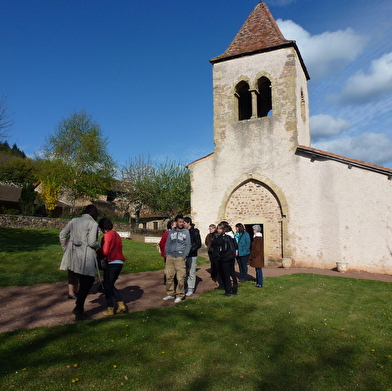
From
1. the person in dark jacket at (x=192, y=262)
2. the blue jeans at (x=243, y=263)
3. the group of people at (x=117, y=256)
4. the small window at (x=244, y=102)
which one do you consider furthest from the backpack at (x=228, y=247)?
the small window at (x=244, y=102)

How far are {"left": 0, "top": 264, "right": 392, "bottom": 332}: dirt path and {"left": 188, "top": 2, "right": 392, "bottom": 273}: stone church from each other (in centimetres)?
579

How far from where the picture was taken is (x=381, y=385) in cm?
368

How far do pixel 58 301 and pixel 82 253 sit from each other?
2.27 metres

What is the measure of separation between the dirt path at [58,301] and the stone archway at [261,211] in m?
5.33

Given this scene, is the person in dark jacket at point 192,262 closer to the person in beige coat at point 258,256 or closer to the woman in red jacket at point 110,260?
the person in beige coat at point 258,256

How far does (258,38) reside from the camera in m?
16.5

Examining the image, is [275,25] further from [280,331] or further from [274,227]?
[280,331]

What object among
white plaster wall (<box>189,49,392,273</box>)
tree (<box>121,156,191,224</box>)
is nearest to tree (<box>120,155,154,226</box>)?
tree (<box>121,156,191,224</box>)

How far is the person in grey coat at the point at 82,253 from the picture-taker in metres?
5.27

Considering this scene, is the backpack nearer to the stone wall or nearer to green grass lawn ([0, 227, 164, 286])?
green grass lawn ([0, 227, 164, 286])

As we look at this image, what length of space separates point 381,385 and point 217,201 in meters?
12.2

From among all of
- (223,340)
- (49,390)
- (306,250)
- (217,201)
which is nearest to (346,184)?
(306,250)

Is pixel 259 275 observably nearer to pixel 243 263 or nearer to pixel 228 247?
pixel 243 263

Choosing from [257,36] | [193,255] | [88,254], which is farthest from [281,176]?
[88,254]
